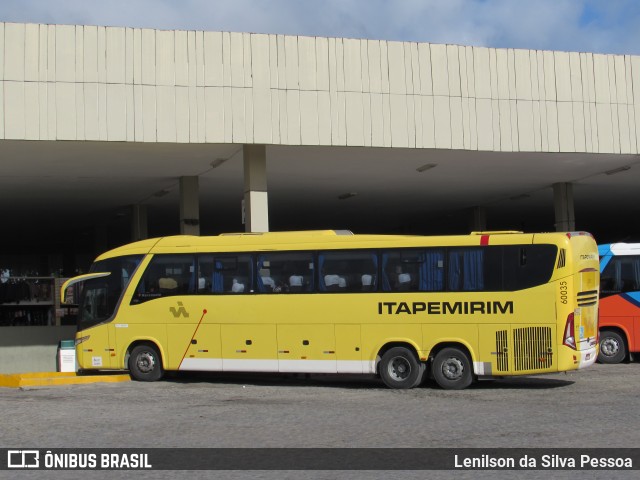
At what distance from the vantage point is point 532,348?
623 inches

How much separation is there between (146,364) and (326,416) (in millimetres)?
6793

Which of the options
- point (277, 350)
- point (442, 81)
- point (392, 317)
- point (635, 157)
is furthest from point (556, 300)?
point (635, 157)

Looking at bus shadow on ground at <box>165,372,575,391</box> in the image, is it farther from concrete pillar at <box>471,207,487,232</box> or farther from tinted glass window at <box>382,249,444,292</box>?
concrete pillar at <box>471,207,487,232</box>

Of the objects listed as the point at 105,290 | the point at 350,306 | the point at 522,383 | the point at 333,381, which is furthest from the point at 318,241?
the point at 522,383

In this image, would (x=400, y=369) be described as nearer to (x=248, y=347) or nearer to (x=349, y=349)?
(x=349, y=349)

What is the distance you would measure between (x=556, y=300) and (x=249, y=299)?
230 inches

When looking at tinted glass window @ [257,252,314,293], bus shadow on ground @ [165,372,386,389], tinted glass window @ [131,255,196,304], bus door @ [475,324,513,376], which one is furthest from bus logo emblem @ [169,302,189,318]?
bus door @ [475,324,513,376]

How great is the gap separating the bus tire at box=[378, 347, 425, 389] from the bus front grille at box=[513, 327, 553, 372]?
181 centimetres

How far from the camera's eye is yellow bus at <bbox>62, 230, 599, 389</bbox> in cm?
1591

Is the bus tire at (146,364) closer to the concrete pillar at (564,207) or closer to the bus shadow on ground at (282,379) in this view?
the bus shadow on ground at (282,379)

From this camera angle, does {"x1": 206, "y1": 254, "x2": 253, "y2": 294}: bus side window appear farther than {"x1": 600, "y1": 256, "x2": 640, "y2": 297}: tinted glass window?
No

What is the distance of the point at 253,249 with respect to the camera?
17469 millimetres

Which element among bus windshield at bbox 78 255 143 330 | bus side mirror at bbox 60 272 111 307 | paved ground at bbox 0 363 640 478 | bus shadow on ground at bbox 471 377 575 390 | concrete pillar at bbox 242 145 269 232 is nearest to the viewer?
paved ground at bbox 0 363 640 478

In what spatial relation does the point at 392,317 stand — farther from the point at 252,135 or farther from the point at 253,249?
the point at 252,135
